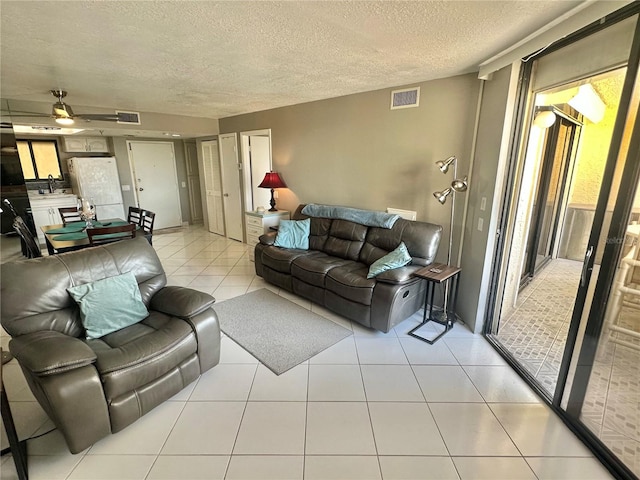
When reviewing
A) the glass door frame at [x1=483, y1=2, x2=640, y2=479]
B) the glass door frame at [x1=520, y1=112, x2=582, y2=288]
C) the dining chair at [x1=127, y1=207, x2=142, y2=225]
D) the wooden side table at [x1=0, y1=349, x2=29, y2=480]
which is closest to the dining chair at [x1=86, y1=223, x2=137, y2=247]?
the dining chair at [x1=127, y1=207, x2=142, y2=225]

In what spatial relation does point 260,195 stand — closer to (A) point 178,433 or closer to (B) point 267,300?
(B) point 267,300

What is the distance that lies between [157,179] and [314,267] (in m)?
5.24

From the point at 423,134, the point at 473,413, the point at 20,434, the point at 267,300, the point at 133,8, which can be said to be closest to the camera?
the point at 133,8

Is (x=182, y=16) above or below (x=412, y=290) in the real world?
above

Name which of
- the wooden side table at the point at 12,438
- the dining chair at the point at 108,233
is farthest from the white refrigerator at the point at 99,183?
the wooden side table at the point at 12,438

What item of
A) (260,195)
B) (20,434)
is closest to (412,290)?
(20,434)

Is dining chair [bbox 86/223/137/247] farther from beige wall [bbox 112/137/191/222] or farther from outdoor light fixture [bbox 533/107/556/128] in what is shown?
outdoor light fixture [bbox 533/107/556/128]

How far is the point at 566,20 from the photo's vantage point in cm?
167

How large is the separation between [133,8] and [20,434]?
245 centimetres

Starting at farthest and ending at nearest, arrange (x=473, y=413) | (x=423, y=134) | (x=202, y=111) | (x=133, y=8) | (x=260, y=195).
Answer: (x=260, y=195), (x=202, y=111), (x=423, y=134), (x=473, y=413), (x=133, y=8)

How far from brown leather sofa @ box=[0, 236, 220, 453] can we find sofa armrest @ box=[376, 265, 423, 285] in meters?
1.46

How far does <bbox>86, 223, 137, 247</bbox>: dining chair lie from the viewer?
314 centimetres

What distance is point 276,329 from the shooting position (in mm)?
2881

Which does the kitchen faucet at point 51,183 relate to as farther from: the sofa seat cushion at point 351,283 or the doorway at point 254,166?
the sofa seat cushion at point 351,283
